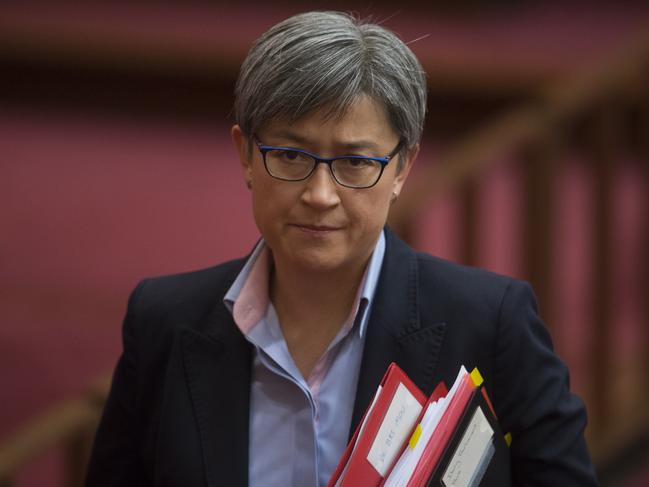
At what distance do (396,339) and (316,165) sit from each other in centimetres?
30

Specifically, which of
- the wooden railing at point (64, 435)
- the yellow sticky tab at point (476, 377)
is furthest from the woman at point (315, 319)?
the wooden railing at point (64, 435)

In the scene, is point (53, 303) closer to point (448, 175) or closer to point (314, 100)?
point (448, 175)

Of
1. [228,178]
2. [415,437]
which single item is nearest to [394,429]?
[415,437]

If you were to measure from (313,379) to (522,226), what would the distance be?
6.32 ft

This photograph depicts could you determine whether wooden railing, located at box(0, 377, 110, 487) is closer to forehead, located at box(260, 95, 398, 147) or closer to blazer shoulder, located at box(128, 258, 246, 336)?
blazer shoulder, located at box(128, 258, 246, 336)

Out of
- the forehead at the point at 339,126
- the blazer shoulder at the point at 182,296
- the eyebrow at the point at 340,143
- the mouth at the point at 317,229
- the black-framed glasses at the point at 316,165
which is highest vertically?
the forehead at the point at 339,126

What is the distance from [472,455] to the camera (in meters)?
1.45

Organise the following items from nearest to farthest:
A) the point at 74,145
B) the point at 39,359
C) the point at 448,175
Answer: the point at 448,175
the point at 39,359
the point at 74,145

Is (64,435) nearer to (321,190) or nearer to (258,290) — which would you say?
(258,290)

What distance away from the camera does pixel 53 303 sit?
181 inches

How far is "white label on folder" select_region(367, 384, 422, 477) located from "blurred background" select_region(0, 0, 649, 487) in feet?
4.70

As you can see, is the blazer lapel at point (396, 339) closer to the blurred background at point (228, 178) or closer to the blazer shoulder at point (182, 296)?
the blazer shoulder at point (182, 296)

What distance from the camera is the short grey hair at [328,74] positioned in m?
1.45

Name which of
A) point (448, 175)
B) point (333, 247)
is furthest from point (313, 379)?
point (448, 175)
